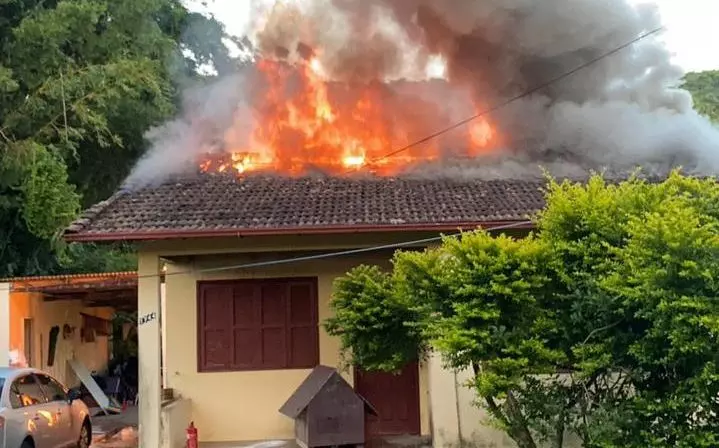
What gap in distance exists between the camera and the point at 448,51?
16781 mm

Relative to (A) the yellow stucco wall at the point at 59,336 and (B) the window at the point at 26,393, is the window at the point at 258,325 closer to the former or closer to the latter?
(B) the window at the point at 26,393

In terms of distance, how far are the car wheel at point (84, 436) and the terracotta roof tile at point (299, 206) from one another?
300 cm

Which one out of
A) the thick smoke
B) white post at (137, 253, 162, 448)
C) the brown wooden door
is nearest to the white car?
white post at (137, 253, 162, 448)

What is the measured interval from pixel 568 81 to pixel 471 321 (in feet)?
36.0

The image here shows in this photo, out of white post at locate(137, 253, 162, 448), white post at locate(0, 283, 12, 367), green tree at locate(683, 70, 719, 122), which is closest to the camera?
white post at locate(137, 253, 162, 448)

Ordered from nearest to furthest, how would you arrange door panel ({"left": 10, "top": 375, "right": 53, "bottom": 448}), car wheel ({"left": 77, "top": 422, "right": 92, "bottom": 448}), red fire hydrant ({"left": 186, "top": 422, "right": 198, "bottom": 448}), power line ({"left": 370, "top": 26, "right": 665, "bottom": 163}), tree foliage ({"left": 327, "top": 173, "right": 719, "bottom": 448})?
tree foliage ({"left": 327, "top": 173, "right": 719, "bottom": 448}) < door panel ({"left": 10, "top": 375, "right": 53, "bottom": 448}) < red fire hydrant ({"left": 186, "top": 422, "right": 198, "bottom": 448}) < car wheel ({"left": 77, "top": 422, "right": 92, "bottom": 448}) < power line ({"left": 370, "top": 26, "right": 665, "bottom": 163})

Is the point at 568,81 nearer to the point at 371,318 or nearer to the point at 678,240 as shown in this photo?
the point at 371,318

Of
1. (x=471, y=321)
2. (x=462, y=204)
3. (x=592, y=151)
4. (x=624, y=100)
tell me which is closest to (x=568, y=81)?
(x=624, y=100)

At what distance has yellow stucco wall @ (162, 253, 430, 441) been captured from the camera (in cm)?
1220

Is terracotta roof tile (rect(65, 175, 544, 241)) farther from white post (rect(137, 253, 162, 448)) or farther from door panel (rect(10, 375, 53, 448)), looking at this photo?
door panel (rect(10, 375, 53, 448))

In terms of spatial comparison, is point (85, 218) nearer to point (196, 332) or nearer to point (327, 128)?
point (196, 332)

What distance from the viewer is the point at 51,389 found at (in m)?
10.5

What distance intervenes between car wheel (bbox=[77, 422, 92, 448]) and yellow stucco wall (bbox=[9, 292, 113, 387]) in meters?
3.87

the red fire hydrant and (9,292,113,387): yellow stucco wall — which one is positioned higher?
(9,292,113,387): yellow stucco wall
